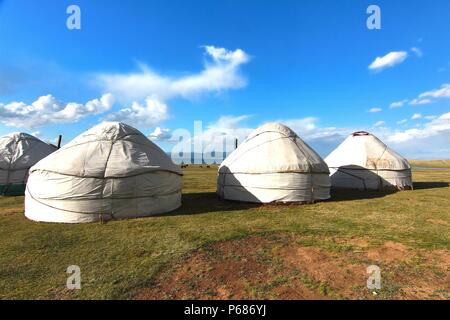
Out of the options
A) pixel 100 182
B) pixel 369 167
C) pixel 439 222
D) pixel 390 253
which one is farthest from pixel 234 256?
pixel 369 167

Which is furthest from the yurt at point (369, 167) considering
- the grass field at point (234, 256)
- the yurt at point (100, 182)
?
the yurt at point (100, 182)

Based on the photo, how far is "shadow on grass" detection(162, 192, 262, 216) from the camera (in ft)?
38.4

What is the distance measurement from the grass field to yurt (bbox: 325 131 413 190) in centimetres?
789

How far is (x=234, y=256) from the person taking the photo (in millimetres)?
6820

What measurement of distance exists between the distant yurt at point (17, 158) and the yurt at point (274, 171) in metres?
12.6

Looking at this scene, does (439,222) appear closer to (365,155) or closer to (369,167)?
(369,167)

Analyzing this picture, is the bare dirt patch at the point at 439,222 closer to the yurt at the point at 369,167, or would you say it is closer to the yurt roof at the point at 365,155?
the yurt at the point at 369,167

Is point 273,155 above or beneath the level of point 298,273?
above

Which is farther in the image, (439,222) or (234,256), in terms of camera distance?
(439,222)

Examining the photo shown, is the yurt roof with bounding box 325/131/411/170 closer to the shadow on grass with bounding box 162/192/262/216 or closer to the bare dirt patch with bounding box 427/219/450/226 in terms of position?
the bare dirt patch with bounding box 427/219/450/226

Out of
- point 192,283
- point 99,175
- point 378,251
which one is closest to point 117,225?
point 99,175

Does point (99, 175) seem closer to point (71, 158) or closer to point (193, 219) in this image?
point (71, 158)

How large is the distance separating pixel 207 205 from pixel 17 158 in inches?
540

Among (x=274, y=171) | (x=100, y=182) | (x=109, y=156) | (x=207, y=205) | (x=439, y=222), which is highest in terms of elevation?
(x=109, y=156)
